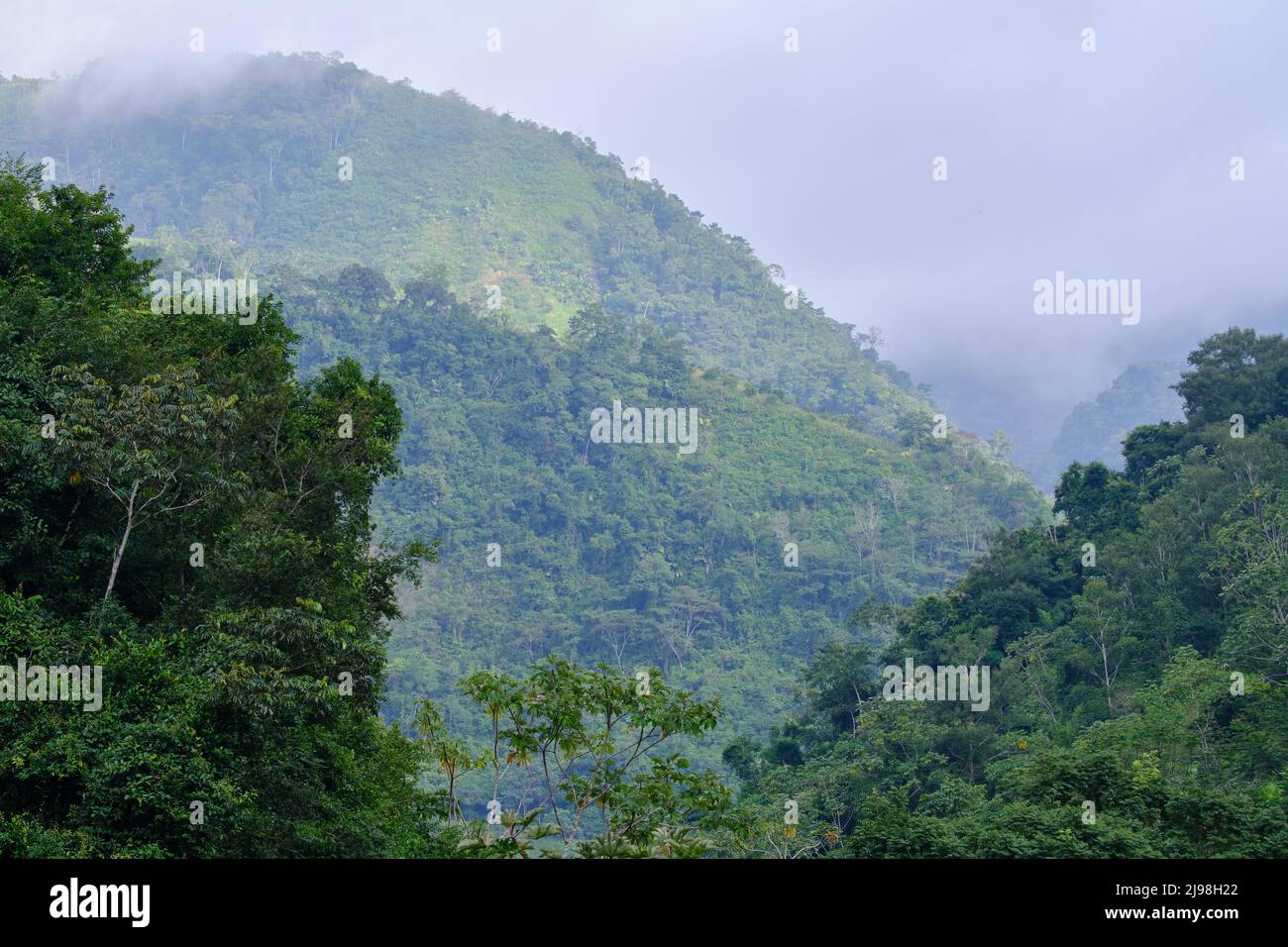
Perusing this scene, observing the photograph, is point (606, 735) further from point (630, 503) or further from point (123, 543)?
point (630, 503)

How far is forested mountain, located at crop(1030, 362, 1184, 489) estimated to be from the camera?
12594 cm

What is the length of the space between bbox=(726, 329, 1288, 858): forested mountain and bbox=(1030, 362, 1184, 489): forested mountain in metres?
89.0

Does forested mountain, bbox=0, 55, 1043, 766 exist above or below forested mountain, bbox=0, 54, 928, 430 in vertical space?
below

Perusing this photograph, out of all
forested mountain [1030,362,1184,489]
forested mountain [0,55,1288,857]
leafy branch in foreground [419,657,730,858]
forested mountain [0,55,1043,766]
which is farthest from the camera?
forested mountain [1030,362,1184,489]

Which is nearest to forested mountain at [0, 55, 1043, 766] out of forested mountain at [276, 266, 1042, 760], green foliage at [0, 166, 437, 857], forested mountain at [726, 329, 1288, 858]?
forested mountain at [276, 266, 1042, 760]

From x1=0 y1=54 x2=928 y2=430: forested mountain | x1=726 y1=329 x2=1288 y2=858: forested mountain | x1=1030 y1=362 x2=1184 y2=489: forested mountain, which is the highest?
x1=0 y1=54 x2=928 y2=430: forested mountain

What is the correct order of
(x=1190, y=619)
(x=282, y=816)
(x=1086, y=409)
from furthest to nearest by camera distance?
(x=1086, y=409)
(x=1190, y=619)
(x=282, y=816)

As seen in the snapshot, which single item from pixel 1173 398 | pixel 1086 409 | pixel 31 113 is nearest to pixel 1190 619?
pixel 1173 398

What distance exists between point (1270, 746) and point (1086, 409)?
384 ft

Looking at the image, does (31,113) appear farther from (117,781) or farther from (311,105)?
(117,781)

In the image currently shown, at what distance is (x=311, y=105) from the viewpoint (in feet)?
413

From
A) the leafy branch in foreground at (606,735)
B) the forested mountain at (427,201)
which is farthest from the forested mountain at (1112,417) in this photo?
the leafy branch in foreground at (606,735)

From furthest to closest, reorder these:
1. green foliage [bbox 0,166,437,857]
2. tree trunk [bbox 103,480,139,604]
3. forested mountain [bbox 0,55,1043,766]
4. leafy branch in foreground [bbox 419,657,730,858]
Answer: forested mountain [bbox 0,55,1043,766] → tree trunk [bbox 103,480,139,604] → green foliage [bbox 0,166,437,857] → leafy branch in foreground [bbox 419,657,730,858]

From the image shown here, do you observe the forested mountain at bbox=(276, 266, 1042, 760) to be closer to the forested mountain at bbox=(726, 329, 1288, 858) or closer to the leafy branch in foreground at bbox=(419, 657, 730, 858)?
the forested mountain at bbox=(726, 329, 1288, 858)
